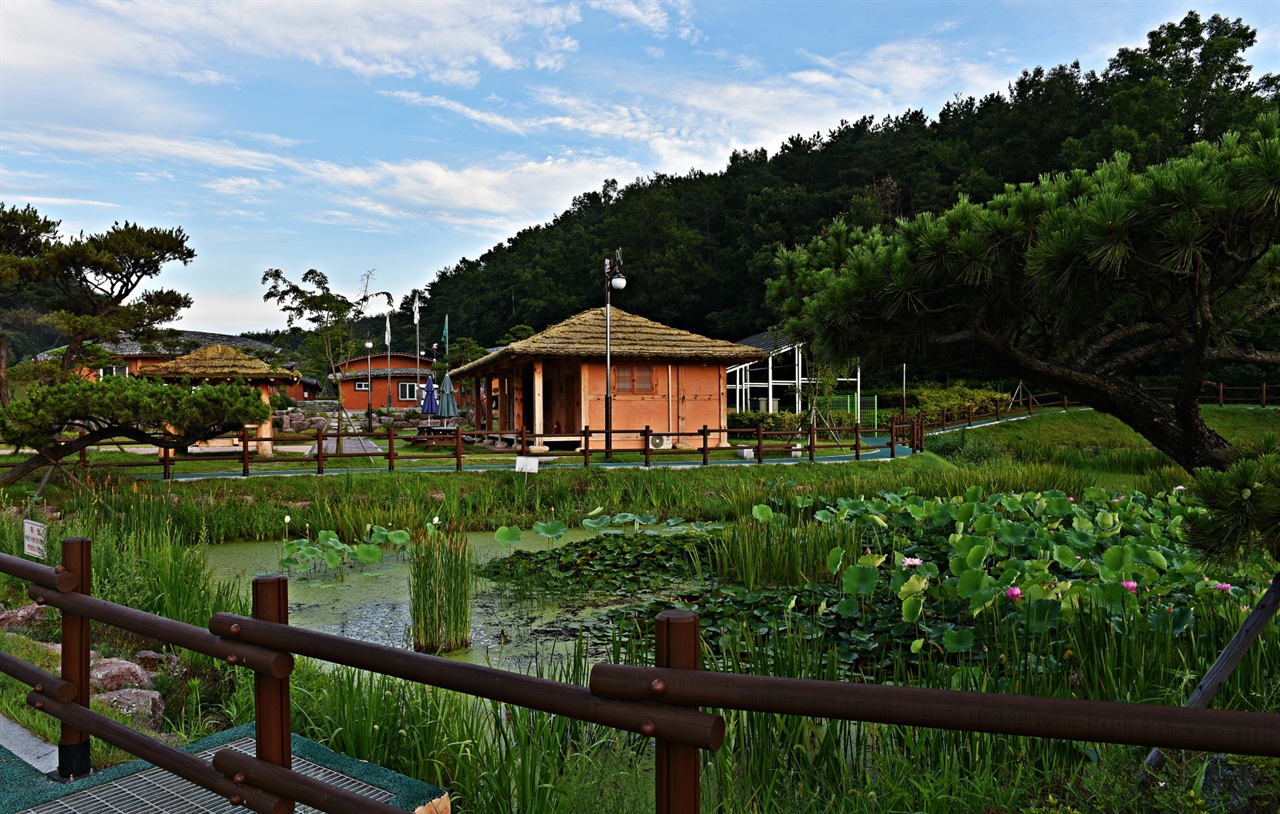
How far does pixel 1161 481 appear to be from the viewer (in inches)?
549

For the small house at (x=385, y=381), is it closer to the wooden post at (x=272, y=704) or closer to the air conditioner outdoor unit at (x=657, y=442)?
the air conditioner outdoor unit at (x=657, y=442)

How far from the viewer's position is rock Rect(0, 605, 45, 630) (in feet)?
19.7

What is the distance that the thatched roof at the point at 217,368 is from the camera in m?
22.2

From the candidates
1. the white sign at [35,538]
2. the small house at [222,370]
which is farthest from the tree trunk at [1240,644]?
the small house at [222,370]

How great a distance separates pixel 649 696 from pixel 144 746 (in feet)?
6.91

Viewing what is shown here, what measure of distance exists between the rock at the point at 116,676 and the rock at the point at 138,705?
20 centimetres

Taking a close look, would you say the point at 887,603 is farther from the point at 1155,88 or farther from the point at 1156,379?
the point at 1155,88

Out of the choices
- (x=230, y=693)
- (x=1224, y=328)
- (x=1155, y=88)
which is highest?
(x=1155, y=88)

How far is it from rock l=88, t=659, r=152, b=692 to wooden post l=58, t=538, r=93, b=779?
137cm

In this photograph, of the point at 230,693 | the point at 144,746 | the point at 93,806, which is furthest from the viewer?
the point at 230,693

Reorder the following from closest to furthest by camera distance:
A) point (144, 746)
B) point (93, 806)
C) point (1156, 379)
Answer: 1. point (144, 746)
2. point (93, 806)
3. point (1156, 379)

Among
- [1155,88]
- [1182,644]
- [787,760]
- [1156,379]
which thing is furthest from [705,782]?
[1155,88]

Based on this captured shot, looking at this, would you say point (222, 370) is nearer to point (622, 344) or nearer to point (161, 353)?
point (622, 344)

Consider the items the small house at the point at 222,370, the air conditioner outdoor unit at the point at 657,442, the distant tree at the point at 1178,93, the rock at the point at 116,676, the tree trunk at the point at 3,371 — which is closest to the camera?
the rock at the point at 116,676
